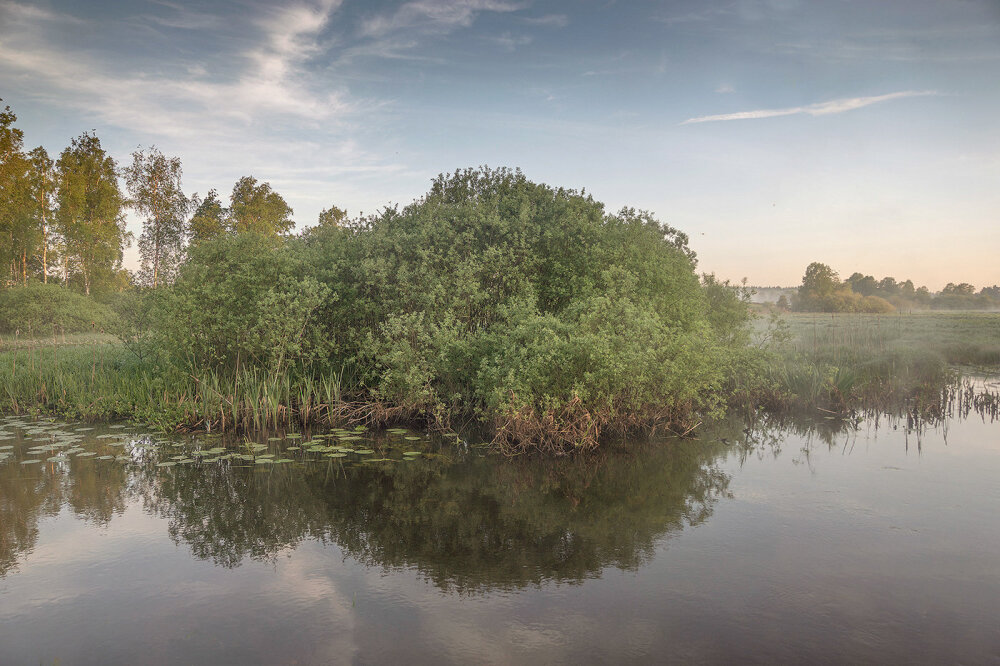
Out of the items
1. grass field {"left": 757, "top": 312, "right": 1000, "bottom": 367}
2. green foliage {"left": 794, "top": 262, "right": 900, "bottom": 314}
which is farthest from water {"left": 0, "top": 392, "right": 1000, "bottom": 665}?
green foliage {"left": 794, "top": 262, "right": 900, "bottom": 314}

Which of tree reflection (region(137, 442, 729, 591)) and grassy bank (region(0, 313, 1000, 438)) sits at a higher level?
grassy bank (region(0, 313, 1000, 438))

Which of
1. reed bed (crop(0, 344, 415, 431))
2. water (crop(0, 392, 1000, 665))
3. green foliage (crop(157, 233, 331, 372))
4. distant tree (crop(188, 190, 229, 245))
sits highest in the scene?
distant tree (crop(188, 190, 229, 245))

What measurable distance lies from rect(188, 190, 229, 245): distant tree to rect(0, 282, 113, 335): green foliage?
27.8 ft

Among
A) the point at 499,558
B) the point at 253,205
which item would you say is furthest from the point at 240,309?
the point at 253,205

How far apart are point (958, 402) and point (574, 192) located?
11.5m

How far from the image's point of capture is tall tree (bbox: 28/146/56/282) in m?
39.2

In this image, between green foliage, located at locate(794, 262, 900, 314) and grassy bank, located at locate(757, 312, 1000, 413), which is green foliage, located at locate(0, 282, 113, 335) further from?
green foliage, located at locate(794, 262, 900, 314)

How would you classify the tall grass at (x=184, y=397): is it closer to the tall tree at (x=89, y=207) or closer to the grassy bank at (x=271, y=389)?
the grassy bank at (x=271, y=389)

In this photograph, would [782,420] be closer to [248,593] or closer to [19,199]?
[248,593]

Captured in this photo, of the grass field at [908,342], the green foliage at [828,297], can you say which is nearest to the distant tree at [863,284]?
the green foliage at [828,297]

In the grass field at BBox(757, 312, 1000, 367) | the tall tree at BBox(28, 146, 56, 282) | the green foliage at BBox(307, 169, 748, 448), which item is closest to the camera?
the green foliage at BBox(307, 169, 748, 448)

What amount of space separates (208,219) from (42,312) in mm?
11890

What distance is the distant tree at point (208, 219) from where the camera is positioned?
134 feet

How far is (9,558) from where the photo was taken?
278 inches
